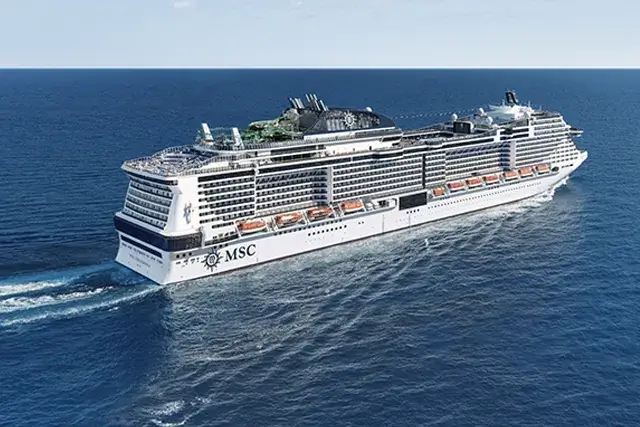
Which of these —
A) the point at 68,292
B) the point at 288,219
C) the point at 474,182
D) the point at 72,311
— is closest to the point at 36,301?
the point at 68,292

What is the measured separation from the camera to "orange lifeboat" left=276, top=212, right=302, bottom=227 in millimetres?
84688

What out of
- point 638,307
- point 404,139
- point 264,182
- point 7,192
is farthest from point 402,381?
point 7,192

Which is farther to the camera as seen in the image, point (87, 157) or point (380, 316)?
point (87, 157)

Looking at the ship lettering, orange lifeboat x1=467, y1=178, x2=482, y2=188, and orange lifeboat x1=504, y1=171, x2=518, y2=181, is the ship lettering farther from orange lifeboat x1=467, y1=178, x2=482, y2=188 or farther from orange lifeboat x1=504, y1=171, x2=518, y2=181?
orange lifeboat x1=504, y1=171, x2=518, y2=181

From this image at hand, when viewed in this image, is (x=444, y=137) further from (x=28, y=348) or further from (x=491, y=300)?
(x=28, y=348)

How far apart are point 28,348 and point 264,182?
36.5 meters

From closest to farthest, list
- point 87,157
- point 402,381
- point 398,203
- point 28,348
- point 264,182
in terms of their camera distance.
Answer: point 402,381 < point 28,348 < point 264,182 < point 398,203 < point 87,157

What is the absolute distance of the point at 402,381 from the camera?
54406 mm

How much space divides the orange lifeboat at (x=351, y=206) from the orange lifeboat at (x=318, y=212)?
2.30 metres

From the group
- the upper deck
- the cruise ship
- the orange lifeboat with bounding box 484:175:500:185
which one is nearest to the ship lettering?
the cruise ship

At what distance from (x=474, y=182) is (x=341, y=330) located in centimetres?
5240

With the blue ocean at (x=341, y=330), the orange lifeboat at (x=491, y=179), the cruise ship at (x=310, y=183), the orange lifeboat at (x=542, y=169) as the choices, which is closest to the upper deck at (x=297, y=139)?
the cruise ship at (x=310, y=183)

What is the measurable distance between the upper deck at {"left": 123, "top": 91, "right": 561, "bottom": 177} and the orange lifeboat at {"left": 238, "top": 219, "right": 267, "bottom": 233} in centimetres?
721

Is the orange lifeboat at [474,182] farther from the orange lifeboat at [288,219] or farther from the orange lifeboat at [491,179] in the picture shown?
the orange lifeboat at [288,219]
